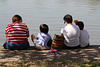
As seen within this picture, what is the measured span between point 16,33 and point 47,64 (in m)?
1.68

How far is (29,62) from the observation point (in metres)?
5.31

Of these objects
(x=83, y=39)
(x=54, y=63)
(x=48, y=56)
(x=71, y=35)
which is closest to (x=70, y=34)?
(x=71, y=35)

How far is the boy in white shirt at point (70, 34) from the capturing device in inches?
257

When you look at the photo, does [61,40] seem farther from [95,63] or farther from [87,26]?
[87,26]

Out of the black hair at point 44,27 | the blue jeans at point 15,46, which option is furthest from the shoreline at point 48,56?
the black hair at point 44,27

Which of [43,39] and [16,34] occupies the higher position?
[16,34]

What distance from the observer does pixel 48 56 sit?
584 cm

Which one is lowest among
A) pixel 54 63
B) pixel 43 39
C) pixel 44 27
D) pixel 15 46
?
pixel 54 63

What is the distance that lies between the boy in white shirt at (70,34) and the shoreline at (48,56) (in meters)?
0.25

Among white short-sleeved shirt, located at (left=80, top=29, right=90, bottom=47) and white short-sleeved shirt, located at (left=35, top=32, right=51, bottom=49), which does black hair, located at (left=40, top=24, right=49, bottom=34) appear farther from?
white short-sleeved shirt, located at (left=80, top=29, right=90, bottom=47)

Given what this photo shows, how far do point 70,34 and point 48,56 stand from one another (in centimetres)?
110

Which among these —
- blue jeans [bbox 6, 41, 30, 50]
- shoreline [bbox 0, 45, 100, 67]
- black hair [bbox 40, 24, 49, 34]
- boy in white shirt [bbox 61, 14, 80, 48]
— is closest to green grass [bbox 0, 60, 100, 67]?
shoreline [bbox 0, 45, 100, 67]

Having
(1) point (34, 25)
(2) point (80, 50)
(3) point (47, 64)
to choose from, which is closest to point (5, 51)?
(3) point (47, 64)

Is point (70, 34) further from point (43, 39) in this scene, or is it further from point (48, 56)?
point (48, 56)
